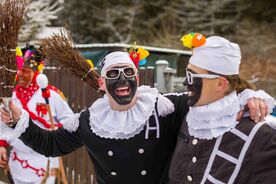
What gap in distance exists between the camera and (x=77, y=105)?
713 centimetres

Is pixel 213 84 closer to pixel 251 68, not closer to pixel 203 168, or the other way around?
pixel 203 168

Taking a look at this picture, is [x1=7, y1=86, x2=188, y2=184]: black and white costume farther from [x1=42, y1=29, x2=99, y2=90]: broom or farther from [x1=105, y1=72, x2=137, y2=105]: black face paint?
[x1=42, y1=29, x2=99, y2=90]: broom

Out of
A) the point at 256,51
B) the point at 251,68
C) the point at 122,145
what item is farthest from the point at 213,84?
the point at 256,51

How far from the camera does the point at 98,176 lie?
3443 millimetres

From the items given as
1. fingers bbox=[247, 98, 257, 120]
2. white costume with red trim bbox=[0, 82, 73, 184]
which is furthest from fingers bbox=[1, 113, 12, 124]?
white costume with red trim bbox=[0, 82, 73, 184]

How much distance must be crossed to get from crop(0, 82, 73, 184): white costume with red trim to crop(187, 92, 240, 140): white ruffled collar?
10.3 ft

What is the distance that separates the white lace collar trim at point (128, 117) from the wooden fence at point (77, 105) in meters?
3.33

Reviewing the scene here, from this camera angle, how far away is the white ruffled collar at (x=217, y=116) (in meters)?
2.53

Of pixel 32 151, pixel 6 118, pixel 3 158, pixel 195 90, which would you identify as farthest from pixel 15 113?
pixel 32 151

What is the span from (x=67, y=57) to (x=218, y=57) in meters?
1.73

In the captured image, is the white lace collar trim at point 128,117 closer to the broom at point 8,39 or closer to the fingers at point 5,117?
the fingers at point 5,117

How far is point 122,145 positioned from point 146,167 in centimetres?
22

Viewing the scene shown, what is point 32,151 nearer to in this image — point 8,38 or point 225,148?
point 8,38

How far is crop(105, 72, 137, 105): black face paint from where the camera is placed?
315 cm
